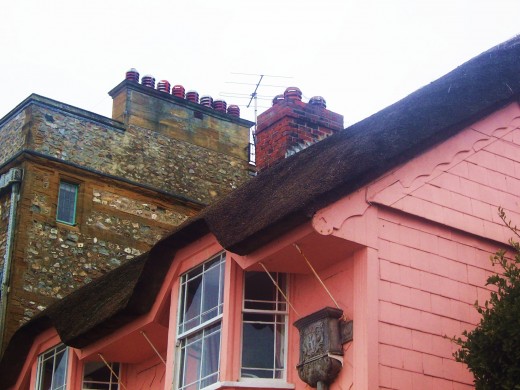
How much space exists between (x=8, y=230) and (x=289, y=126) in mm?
5991

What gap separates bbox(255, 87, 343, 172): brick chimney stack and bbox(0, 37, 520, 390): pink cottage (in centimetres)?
345

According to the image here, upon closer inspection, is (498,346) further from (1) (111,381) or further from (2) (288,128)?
(2) (288,128)

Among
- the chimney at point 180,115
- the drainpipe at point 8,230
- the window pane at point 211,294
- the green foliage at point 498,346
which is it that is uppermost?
the chimney at point 180,115

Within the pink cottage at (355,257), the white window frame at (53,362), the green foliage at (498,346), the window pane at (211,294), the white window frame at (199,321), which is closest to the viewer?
the green foliage at (498,346)

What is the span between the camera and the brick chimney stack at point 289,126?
18.2m

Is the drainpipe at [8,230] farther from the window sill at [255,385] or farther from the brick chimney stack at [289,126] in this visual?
the window sill at [255,385]

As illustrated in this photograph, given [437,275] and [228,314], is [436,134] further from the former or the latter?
[228,314]

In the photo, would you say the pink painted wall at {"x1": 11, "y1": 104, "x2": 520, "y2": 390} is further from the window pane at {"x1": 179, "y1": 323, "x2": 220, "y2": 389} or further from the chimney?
the chimney

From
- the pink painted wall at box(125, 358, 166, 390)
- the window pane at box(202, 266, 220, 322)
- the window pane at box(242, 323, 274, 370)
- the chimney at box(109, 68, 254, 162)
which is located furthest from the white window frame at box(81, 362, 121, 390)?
the chimney at box(109, 68, 254, 162)

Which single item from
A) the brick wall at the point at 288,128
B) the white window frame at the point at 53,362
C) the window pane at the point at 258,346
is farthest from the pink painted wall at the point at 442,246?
the white window frame at the point at 53,362

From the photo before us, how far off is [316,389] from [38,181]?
10959 millimetres

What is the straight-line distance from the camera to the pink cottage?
1204 cm

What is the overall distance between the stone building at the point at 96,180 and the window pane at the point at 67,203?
2cm

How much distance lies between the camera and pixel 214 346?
1340 centimetres
